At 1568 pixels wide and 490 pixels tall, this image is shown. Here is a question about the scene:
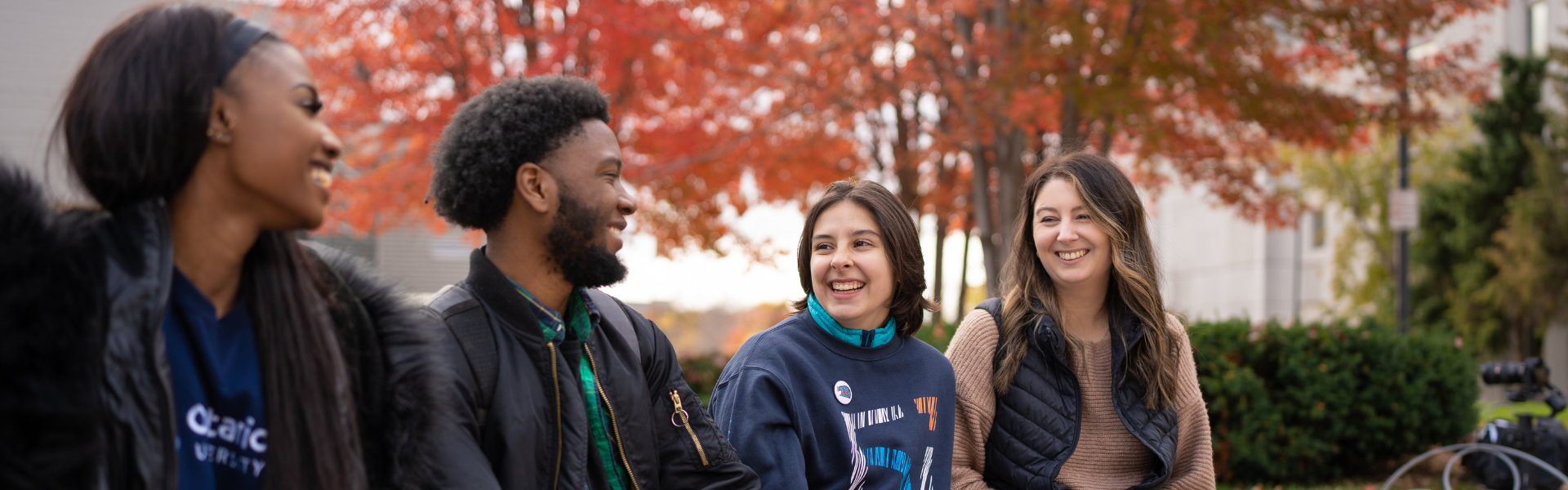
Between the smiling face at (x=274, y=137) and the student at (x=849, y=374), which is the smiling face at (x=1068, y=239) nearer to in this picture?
the student at (x=849, y=374)

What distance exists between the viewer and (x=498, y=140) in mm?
Result: 2117

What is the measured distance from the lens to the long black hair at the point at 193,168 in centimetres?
131

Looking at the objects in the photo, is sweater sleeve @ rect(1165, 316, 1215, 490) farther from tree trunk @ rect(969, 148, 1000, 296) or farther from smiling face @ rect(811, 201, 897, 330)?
tree trunk @ rect(969, 148, 1000, 296)

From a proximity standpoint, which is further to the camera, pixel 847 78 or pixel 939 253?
pixel 939 253

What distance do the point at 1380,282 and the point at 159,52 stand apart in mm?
23852

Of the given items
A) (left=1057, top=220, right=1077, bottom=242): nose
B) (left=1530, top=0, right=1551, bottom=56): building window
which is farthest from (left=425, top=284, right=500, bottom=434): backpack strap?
(left=1530, top=0, right=1551, bottom=56): building window

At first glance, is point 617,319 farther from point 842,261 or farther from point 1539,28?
point 1539,28

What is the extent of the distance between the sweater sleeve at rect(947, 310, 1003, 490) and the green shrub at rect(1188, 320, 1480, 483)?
3.88m

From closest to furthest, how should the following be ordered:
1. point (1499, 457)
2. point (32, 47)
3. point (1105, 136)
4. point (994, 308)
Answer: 1. point (994, 308)
2. point (1499, 457)
3. point (1105, 136)
4. point (32, 47)

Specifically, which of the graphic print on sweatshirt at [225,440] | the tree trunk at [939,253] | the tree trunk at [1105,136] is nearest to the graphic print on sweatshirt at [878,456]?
the graphic print on sweatshirt at [225,440]

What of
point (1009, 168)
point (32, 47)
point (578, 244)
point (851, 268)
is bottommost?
point (851, 268)

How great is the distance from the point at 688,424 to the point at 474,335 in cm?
59

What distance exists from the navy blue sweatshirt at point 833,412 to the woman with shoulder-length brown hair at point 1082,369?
0.24 metres


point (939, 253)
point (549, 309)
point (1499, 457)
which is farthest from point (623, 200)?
point (939, 253)
